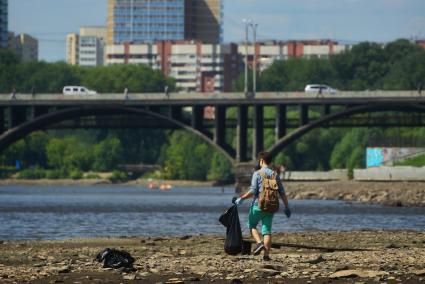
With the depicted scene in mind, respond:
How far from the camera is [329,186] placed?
119m

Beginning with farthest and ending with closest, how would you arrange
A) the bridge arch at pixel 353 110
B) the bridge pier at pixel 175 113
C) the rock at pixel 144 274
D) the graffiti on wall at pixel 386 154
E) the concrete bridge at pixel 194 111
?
the graffiti on wall at pixel 386 154, the bridge pier at pixel 175 113, the concrete bridge at pixel 194 111, the bridge arch at pixel 353 110, the rock at pixel 144 274

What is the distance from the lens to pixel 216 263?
3056 centimetres

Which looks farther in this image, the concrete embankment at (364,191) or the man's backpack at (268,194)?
the concrete embankment at (364,191)

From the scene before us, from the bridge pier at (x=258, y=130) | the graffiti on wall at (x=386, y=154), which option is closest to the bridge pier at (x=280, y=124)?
the bridge pier at (x=258, y=130)

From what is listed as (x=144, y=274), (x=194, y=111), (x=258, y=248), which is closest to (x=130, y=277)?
(x=144, y=274)

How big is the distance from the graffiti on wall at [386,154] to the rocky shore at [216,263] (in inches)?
3449

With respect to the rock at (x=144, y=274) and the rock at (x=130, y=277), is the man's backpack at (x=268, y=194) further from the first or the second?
the rock at (x=130, y=277)

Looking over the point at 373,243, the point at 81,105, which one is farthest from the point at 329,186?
the point at 373,243

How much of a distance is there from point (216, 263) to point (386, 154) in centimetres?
10179

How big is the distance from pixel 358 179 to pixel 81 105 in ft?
70.3

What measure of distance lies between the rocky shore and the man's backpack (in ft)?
3.53

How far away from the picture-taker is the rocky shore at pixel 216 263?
2800cm

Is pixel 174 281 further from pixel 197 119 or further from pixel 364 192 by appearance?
pixel 197 119

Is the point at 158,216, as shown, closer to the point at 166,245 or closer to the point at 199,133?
the point at 166,245
